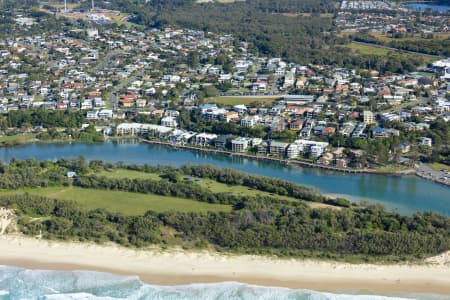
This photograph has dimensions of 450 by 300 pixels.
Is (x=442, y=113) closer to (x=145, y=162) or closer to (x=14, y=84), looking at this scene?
(x=145, y=162)

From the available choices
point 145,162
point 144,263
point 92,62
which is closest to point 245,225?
point 144,263

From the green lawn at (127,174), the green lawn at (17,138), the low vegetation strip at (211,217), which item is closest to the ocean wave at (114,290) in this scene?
the low vegetation strip at (211,217)

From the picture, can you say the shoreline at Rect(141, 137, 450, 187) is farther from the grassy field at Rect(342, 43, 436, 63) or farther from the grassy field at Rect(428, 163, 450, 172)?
the grassy field at Rect(342, 43, 436, 63)

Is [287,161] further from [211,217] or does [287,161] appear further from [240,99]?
[240,99]

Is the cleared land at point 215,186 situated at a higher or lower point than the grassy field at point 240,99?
lower

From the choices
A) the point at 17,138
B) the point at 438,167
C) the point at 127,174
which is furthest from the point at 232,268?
the point at 17,138

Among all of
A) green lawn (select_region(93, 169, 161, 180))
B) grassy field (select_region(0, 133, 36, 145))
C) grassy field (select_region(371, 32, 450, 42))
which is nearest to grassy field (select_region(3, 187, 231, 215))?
green lawn (select_region(93, 169, 161, 180))

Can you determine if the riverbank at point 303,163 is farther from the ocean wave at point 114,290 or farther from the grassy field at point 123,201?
the ocean wave at point 114,290
